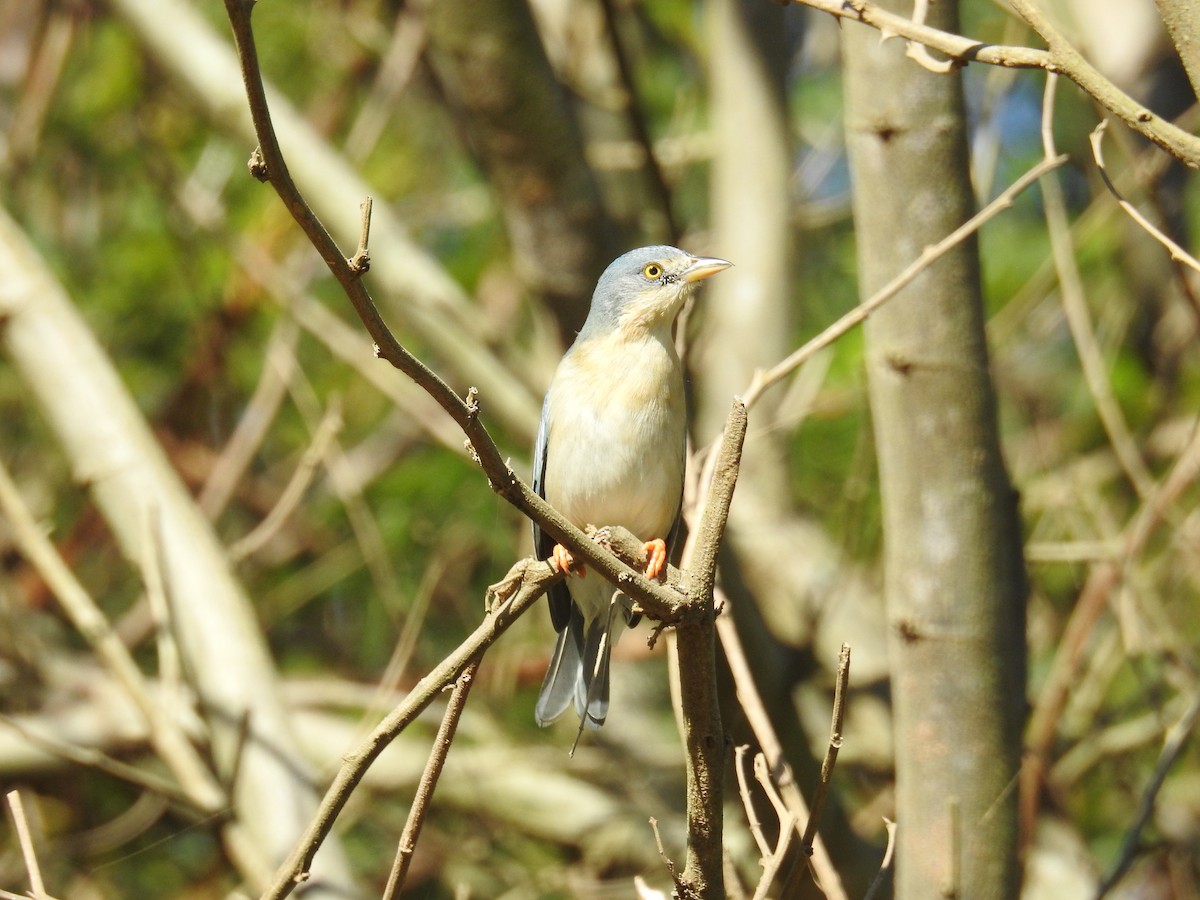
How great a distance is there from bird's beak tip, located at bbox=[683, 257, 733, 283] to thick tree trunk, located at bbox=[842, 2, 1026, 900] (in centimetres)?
87

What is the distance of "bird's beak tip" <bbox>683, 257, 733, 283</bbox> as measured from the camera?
13.8ft

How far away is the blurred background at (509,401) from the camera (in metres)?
4.74

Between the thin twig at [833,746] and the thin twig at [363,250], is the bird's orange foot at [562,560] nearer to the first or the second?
the thin twig at [833,746]

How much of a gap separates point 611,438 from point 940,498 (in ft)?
3.75

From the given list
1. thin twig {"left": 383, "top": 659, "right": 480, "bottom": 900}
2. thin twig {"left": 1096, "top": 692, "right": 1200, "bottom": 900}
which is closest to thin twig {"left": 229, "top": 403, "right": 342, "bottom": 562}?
thin twig {"left": 383, "top": 659, "right": 480, "bottom": 900}

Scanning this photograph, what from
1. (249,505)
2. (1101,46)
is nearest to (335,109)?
(249,505)

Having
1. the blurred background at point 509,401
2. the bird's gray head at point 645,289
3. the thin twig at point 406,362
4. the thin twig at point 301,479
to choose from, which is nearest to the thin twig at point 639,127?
the blurred background at point 509,401

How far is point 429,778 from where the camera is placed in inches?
91.9

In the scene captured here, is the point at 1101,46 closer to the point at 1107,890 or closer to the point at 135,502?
the point at 1107,890

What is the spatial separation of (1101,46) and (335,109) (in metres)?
4.39

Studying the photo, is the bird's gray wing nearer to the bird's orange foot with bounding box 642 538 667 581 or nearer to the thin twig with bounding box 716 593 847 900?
the bird's orange foot with bounding box 642 538 667 581

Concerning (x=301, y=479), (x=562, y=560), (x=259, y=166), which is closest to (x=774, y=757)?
(x=562, y=560)

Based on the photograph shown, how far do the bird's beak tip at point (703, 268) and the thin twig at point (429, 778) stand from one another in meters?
2.11

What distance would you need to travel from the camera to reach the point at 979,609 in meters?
3.26
